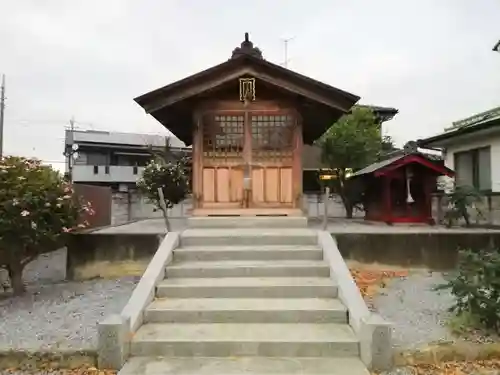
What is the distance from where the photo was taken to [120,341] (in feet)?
13.2

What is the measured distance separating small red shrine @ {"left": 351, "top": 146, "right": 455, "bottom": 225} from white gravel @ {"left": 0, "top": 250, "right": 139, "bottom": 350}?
6.20m

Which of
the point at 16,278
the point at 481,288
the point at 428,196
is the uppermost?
the point at 428,196

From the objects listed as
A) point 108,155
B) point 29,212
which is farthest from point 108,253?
point 108,155

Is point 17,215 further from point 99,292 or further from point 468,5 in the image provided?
point 468,5

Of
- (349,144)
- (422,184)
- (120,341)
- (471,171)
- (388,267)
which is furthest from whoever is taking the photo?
(349,144)

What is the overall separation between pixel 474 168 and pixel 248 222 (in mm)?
8726

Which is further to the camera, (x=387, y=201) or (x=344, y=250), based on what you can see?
(x=387, y=201)

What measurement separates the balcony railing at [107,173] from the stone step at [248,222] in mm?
21236

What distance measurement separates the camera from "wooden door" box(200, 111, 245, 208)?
8.48 m

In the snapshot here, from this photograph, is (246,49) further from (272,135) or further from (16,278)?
(16,278)

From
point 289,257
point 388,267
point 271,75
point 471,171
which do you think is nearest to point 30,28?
point 271,75

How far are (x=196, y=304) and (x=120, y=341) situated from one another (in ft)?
3.83

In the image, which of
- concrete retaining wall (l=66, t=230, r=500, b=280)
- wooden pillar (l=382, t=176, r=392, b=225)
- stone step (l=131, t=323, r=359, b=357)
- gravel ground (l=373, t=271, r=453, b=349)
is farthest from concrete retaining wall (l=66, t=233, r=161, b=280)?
wooden pillar (l=382, t=176, r=392, b=225)

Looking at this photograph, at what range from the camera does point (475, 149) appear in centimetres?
1282
